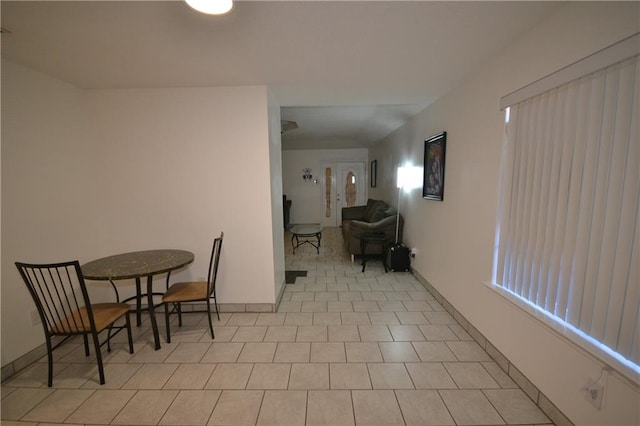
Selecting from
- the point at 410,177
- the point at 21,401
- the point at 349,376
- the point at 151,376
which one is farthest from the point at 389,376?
the point at 410,177

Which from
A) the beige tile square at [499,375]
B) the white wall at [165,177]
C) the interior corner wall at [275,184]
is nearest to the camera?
the beige tile square at [499,375]

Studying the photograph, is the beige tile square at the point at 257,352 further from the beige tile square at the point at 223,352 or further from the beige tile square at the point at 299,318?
the beige tile square at the point at 299,318

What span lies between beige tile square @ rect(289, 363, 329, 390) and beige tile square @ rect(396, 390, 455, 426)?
0.51 metres

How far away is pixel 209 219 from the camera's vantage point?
2674 millimetres

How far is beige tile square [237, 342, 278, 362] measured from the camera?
204 centimetres

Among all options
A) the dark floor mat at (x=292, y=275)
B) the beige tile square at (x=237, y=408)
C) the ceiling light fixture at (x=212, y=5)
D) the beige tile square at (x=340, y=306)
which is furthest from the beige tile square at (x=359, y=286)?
the ceiling light fixture at (x=212, y=5)

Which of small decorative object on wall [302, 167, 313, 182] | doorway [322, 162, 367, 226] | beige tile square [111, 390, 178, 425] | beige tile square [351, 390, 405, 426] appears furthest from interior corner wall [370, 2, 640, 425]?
small decorative object on wall [302, 167, 313, 182]

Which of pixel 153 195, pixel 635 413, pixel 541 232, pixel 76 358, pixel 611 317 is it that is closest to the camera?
pixel 635 413

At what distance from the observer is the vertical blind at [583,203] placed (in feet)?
3.68

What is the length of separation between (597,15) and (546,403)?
211 cm

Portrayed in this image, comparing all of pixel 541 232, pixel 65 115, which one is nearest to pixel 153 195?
pixel 65 115

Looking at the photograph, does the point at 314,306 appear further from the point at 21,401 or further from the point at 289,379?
the point at 21,401

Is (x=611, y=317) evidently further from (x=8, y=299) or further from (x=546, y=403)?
(x=8, y=299)

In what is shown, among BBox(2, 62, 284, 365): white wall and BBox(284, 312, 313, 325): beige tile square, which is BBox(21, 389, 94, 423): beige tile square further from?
BBox(284, 312, 313, 325): beige tile square
